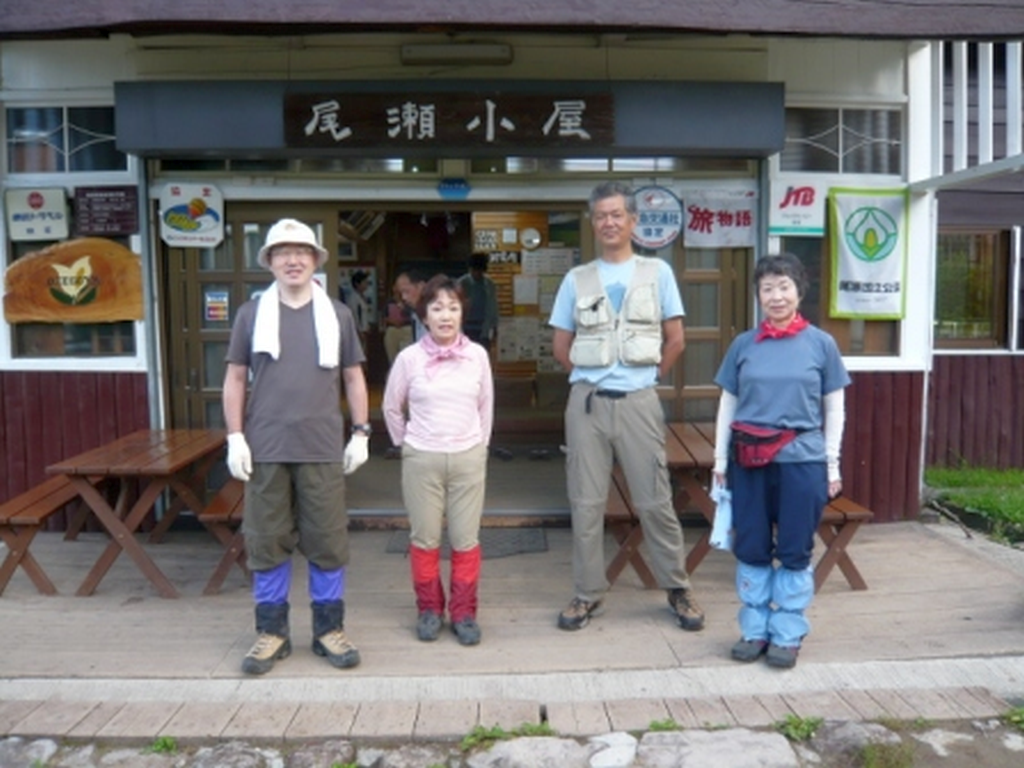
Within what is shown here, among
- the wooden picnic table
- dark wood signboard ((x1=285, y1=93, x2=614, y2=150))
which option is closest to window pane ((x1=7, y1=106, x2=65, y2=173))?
dark wood signboard ((x1=285, y1=93, x2=614, y2=150))

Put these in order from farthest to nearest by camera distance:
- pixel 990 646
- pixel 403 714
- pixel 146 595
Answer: pixel 146 595 → pixel 990 646 → pixel 403 714

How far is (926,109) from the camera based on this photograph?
6555 millimetres

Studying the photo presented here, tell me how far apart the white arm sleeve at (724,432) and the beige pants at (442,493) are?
109 cm

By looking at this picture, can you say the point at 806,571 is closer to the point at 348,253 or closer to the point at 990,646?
the point at 990,646

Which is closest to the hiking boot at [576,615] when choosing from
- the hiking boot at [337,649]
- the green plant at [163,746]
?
the hiking boot at [337,649]

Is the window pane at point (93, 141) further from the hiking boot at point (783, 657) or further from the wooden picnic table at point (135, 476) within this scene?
the hiking boot at point (783, 657)

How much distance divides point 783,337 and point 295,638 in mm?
2676

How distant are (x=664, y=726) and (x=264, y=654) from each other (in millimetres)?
1765

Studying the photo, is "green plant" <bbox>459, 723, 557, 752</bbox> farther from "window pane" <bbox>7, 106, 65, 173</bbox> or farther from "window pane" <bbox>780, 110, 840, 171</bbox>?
"window pane" <bbox>7, 106, 65, 173</bbox>

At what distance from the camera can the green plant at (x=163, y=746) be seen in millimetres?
3598

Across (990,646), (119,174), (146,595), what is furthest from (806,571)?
(119,174)

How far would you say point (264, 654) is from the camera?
13.9 feet

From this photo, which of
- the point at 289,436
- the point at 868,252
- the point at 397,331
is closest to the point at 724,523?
the point at 289,436

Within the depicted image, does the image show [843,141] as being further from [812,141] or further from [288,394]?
[288,394]
